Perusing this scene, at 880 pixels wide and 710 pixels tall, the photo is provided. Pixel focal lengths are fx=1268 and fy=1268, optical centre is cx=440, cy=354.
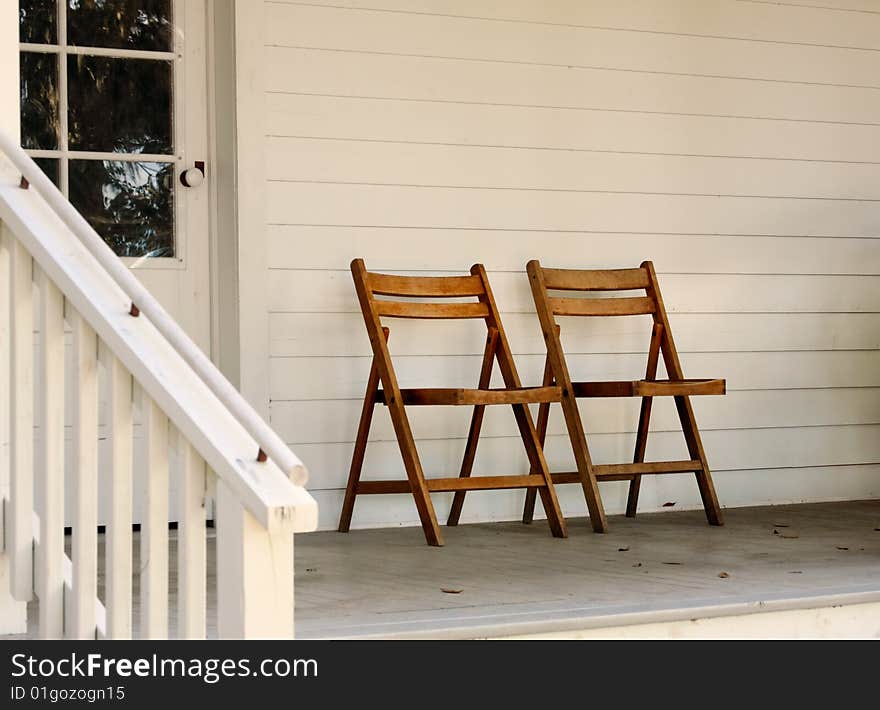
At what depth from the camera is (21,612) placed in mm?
2441

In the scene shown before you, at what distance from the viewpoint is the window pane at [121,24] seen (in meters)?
3.95

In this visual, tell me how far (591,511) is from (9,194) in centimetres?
231

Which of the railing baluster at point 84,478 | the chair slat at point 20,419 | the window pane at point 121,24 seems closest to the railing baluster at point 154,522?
the railing baluster at point 84,478

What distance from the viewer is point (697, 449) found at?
4297 mm

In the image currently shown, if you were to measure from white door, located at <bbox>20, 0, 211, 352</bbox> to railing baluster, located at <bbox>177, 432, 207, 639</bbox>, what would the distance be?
2292 millimetres

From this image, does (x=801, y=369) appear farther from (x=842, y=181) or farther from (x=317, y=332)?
(x=317, y=332)

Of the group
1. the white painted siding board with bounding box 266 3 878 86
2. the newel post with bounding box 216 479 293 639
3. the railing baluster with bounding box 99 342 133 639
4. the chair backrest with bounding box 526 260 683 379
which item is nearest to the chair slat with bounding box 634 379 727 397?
the chair backrest with bounding box 526 260 683 379

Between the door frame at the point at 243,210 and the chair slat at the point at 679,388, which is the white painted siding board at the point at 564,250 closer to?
the door frame at the point at 243,210

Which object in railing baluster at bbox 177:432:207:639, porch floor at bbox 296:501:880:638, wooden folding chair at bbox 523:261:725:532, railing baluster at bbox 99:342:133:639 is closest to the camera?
railing baluster at bbox 177:432:207:639

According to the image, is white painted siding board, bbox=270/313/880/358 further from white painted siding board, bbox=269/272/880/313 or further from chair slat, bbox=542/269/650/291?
chair slat, bbox=542/269/650/291

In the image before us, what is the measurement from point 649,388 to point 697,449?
0.42 meters

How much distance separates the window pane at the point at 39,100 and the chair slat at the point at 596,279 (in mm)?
1635

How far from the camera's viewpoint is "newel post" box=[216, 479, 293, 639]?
1.66m
